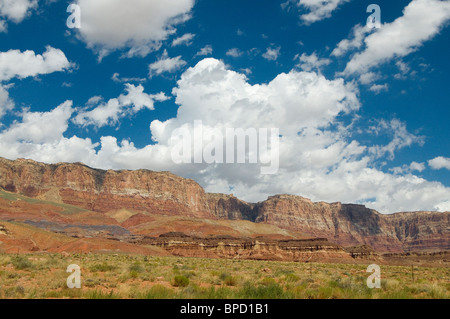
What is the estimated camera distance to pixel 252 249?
9644 centimetres

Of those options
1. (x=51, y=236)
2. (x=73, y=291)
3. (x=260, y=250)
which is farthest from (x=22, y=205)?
(x=73, y=291)

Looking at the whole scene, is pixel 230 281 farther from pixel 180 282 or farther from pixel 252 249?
pixel 252 249

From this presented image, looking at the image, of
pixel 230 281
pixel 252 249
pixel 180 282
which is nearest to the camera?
pixel 180 282

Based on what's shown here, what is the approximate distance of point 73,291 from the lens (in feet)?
39.5

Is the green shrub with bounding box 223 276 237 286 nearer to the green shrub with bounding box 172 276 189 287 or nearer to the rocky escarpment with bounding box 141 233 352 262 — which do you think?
the green shrub with bounding box 172 276 189 287

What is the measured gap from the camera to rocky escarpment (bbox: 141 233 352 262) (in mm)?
91000

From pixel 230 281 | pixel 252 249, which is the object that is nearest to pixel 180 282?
pixel 230 281

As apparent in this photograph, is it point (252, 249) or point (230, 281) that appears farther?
point (252, 249)

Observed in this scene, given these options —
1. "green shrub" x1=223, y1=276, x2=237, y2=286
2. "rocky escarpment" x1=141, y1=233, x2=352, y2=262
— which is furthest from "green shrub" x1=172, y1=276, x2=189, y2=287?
"rocky escarpment" x1=141, y1=233, x2=352, y2=262

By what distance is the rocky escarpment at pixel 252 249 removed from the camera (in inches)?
3583

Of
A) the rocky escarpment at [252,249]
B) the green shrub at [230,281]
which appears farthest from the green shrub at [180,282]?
the rocky escarpment at [252,249]
